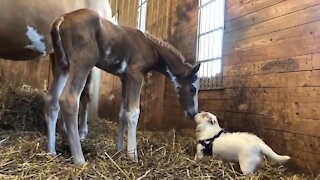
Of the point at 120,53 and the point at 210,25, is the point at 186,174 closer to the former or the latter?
the point at 120,53

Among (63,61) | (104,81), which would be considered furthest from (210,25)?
(104,81)

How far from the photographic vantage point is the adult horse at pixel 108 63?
243cm

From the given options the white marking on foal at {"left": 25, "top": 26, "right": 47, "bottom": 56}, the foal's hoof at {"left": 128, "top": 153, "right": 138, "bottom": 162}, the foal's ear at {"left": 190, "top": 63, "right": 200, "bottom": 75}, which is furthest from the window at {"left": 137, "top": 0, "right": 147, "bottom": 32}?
the foal's hoof at {"left": 128, "top": 153, "right": 138, "bottom": 162}

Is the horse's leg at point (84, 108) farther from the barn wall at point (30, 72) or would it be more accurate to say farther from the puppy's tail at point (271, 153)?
the barn wall at point (30, 72)

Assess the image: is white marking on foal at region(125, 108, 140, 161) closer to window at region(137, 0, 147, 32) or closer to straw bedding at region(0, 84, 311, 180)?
straw bedding at region(0, 84, 311, 180)

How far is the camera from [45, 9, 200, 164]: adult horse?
7.97 feet

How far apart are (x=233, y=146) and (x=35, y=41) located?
6.27 feet

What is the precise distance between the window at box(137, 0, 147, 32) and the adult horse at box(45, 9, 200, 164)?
279 cm

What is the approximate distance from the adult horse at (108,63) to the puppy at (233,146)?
0.63 feet

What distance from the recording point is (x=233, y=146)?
2.66 metres

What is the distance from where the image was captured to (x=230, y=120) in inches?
135

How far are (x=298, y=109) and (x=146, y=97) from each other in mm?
2673

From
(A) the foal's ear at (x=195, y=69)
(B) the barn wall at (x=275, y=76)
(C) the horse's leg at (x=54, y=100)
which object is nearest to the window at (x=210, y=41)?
(B) the barn wall at (x=275, y=76)

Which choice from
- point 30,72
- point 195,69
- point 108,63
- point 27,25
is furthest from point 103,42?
point 30,72
